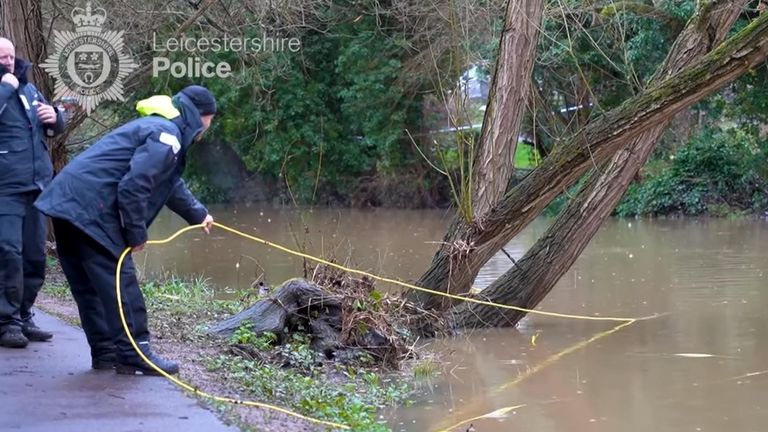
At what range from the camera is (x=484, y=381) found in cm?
874

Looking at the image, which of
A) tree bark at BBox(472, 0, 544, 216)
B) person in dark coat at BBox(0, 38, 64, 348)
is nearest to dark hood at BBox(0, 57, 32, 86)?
person in dark coat at BBox(0, 38, 64, 348)

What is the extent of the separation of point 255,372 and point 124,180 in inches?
73.2

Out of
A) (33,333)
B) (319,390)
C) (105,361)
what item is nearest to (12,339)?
(33,333)

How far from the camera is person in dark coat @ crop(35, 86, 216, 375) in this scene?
5.72 meters

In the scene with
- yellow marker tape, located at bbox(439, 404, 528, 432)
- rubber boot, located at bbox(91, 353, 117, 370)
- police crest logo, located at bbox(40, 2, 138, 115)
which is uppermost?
police crest logo, located at bbox(40, 2, 138, 115)

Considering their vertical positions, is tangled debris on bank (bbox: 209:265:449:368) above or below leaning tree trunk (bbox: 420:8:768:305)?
below

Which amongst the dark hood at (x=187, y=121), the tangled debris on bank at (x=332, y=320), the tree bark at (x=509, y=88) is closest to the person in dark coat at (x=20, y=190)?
the dark hood at (x=187, y=121)

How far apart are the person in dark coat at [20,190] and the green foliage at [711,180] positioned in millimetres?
22211

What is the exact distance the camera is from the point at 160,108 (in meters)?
5.99

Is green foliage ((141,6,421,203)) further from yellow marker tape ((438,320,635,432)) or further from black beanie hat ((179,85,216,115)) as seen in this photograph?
black beanie hat ((179,85,216,115))

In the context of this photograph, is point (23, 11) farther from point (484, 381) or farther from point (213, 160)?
point (213, 160)

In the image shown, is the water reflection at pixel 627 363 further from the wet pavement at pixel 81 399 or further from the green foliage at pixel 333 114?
the green foliage at pixel 333 114

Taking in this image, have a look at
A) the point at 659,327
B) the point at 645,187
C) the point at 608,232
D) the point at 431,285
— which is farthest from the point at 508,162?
the point at 645,187

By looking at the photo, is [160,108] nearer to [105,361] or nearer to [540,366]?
[105,361]
